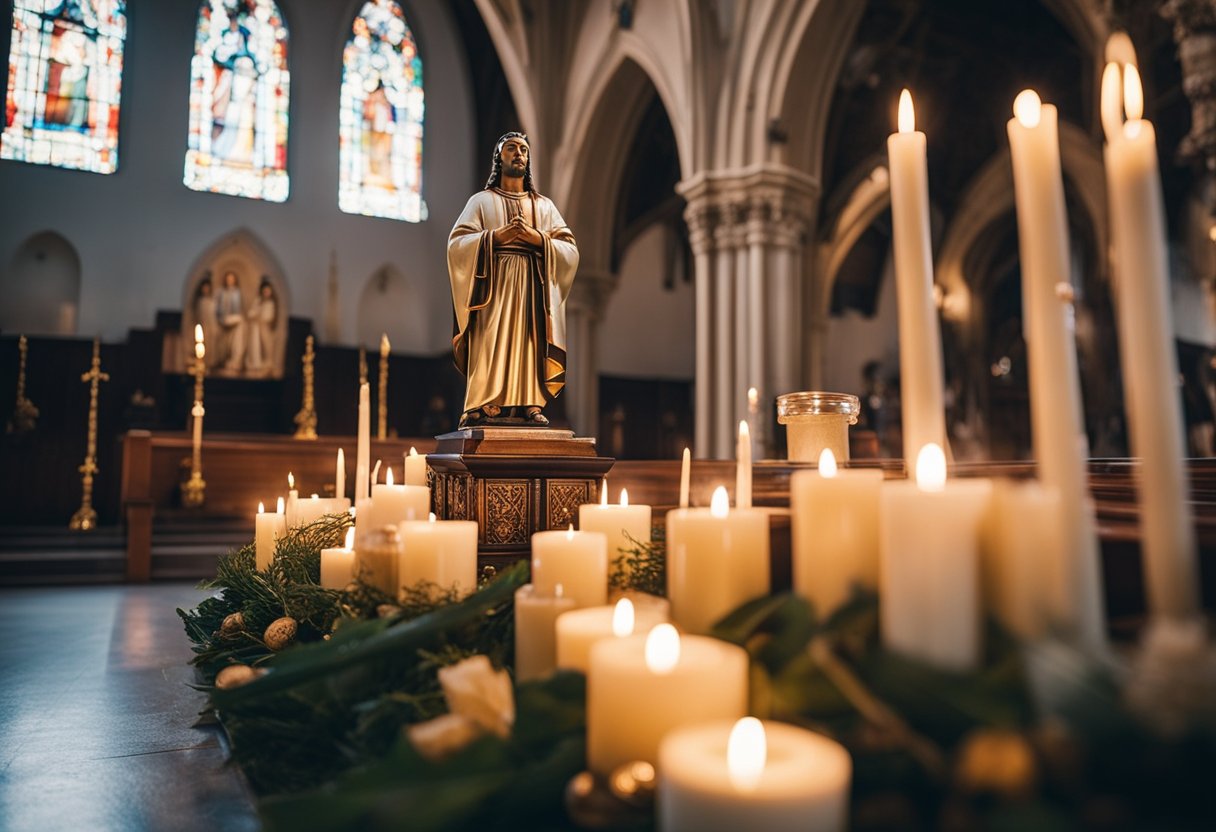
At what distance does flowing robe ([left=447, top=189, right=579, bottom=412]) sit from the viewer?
2.69 m

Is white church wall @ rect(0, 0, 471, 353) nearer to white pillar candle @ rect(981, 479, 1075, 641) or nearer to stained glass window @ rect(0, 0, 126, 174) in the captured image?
stained glass window @ rect(0, 0, 126, 174)

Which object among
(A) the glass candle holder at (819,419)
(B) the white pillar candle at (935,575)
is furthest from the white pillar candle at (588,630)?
(A) the glass candle holder at (819,419)

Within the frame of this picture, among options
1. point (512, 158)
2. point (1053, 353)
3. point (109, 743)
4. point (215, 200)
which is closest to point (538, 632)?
point (1053, 353)

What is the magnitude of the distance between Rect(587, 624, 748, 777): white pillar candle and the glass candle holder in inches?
137

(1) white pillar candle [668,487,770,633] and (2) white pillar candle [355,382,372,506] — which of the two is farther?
(2) white pillar candle [355,382,372,506]

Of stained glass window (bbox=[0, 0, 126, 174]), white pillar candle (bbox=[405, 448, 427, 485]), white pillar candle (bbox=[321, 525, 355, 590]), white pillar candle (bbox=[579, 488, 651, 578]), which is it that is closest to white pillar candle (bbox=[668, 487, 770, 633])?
white pillar candle (bbox=[579, 488, 651, 578])

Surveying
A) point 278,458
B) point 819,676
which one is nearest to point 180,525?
point 278,458

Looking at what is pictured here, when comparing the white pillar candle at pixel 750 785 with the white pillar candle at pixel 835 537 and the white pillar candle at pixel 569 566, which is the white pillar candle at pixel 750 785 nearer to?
the white pillar candle at pixel 835 537

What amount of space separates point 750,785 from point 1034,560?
300 millimetres

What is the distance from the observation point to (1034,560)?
0.68 metres

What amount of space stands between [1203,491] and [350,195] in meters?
13.4

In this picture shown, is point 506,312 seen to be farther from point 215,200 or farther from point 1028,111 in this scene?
point 215,200

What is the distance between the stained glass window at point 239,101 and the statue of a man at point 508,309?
38.9ft

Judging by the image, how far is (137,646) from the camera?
9.80 ft
